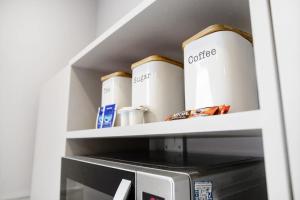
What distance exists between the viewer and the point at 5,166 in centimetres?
120

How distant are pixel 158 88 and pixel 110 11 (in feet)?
3.93

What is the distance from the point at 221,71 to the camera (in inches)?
16.4

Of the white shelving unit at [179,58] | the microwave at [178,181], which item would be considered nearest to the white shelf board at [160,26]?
the white shelving unit at [179,58]

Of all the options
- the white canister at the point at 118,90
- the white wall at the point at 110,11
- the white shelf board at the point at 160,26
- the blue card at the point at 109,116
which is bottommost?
the blue card at the point at 109,116

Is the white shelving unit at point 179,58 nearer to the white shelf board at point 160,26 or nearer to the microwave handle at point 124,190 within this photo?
the white shelf board at point 160,26

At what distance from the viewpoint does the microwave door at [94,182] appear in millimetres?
443

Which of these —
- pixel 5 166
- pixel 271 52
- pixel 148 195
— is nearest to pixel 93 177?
pixel 148 195

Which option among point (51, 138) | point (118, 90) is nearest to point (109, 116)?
point (118, 90)

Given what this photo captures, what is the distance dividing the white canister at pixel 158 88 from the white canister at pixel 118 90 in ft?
0.46

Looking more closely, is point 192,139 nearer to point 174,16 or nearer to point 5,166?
point 174,16

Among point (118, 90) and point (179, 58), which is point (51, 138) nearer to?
point (118, 90)

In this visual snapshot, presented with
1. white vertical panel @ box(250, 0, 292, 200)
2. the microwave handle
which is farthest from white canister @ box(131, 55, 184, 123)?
white vertical panel @ box(250, 0, 292, 200)

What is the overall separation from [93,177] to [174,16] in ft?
1.53

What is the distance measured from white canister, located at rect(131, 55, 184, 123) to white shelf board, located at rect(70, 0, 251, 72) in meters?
0.09
